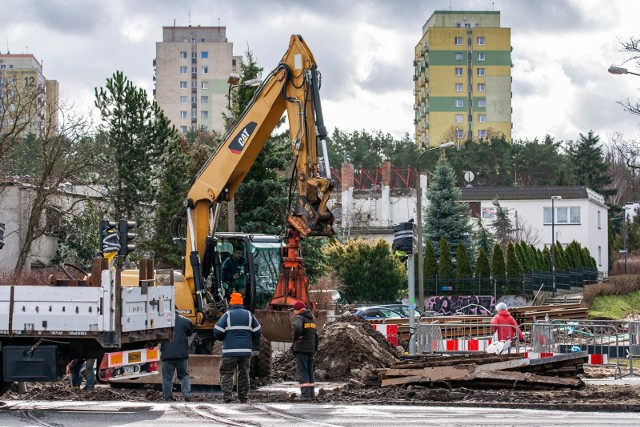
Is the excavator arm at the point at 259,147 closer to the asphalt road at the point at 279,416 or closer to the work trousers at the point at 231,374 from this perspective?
the work trousers at the point at 231,374

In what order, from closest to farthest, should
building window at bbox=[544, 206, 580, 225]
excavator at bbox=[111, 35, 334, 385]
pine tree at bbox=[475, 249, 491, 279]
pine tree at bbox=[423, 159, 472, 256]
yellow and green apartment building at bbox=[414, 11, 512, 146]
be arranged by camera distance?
excavator at bbox=[111, 35, 334, 385], pine tree at bbox=[475, 249, 491, 279], pine tree at bbox=[423, 159, 472, 256], building window at bbox=[544, 206, 580, 225], yellow and green apartment building at bbox=[414, 11, 512, 146]

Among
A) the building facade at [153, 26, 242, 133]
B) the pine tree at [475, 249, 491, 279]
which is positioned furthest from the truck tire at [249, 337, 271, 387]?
the building facade at [153, 26, 242, 133]

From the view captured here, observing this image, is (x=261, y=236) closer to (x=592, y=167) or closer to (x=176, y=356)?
(x=176, y=356)

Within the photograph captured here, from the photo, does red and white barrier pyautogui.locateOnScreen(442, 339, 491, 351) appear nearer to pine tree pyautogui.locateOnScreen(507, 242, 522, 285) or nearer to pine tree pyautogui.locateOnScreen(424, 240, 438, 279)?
pine tree pyautogui.locateOnScreen(424, 240, 438, 279)

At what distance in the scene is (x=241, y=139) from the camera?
21.9 metres

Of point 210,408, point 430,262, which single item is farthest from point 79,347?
point 430,262

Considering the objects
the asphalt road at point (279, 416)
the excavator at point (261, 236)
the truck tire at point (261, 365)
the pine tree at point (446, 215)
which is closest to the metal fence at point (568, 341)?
the truck tire at point (261, 365)

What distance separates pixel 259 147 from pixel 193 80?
123m

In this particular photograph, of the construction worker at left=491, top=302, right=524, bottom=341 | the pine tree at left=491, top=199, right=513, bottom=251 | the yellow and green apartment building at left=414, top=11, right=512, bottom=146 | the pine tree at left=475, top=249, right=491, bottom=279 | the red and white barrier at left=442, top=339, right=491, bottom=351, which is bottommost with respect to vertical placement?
the red and white barrier at left=442, top=339, right=491, bottom=351

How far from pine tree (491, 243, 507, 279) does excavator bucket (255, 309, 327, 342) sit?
137 feet

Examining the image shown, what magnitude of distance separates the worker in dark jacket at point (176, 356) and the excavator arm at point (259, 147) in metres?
2.72

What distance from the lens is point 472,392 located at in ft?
59.1

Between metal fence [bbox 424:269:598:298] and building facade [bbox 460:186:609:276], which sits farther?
building facade [bbox 460:186:609:276]

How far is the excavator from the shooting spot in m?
20.9
